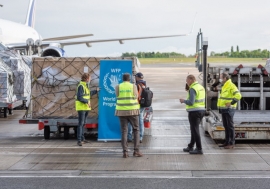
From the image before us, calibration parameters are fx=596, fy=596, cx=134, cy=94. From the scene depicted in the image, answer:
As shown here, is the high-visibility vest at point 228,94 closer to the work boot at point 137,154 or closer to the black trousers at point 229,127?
the black trousers at point 229,127

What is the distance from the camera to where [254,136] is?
44.5 ft

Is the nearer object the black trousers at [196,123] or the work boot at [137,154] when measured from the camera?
the work boot at [137,154]

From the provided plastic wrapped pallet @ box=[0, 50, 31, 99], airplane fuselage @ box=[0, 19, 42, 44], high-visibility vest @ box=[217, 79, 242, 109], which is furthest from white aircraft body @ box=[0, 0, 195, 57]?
high-visibility vest @ box=[217, 79, 242, 109]

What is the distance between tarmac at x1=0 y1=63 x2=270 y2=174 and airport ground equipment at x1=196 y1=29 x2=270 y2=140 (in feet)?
1.06

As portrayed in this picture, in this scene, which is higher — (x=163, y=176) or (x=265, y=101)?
(x=265, y=101)

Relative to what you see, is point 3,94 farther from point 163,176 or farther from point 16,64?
point 163,176

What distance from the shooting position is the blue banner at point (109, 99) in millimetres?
14297

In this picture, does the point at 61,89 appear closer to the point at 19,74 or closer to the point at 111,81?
the point at 111,81

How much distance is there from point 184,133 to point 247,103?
1.85 meters

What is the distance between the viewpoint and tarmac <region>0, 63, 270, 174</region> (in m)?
10.6

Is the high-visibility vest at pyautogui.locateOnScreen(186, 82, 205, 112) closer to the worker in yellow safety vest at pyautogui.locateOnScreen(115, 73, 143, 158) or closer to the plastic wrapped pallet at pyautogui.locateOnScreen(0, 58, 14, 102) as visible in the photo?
the worker in yellow safety vest at pyautogui.locateOnScreen(115, 73, 143, 158)

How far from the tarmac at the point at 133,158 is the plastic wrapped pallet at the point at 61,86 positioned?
712 mm

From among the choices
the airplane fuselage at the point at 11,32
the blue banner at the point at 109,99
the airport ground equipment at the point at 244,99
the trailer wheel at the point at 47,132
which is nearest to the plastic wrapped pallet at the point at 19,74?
the trailer wheel at the point at 47,132
